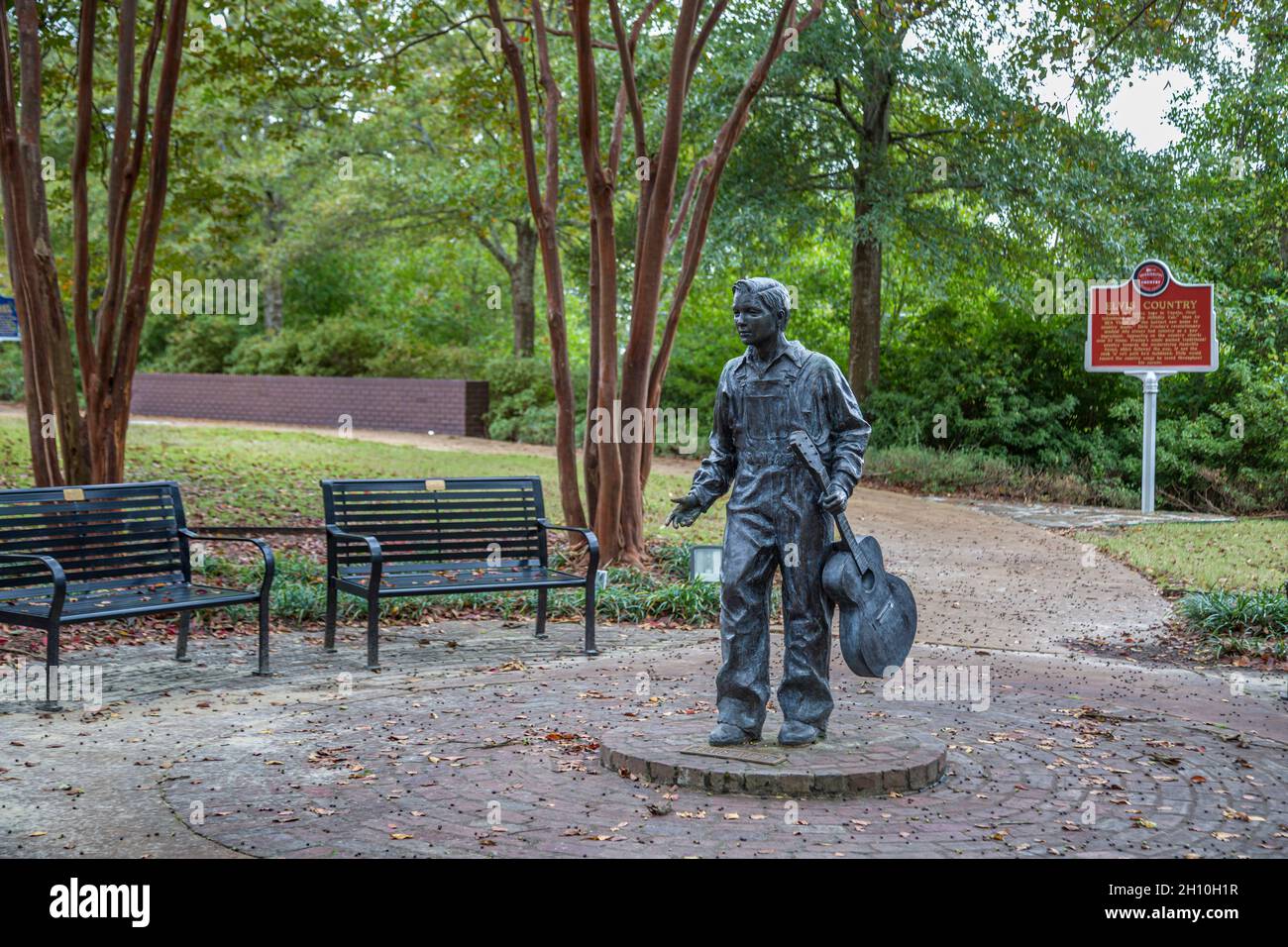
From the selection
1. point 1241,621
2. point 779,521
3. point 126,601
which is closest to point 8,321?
point 126,601

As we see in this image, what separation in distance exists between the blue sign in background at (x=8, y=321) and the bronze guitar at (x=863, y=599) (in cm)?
887

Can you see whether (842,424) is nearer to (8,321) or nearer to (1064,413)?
(8,321)

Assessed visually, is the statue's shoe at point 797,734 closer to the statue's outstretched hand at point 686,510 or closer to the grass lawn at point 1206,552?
the statue's outstretched hand at point 686,510

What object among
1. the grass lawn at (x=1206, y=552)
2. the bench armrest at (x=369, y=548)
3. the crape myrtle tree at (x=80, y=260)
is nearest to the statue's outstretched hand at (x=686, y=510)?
the bench armrest at (x=369, y=548)

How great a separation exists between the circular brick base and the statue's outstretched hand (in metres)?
0.96

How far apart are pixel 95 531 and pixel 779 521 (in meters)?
4.45

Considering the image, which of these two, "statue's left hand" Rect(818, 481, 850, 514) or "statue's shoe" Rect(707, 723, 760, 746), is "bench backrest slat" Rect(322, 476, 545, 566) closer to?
"statue's shoe" Rect(707, 723, 760, 746)

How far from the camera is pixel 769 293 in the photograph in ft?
19.9

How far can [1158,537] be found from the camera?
16172 millimetres

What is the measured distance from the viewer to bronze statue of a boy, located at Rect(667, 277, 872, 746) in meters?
6.00

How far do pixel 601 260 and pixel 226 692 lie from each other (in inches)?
218

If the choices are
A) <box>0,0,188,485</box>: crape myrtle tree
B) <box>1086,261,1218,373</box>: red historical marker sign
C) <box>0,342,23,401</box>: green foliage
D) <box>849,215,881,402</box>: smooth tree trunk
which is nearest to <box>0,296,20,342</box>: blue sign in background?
<box>0,0,188,485</box>: crape myrtle tree

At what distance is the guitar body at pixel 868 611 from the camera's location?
5.80 metres

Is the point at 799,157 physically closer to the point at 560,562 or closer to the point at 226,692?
the point at 560,562
